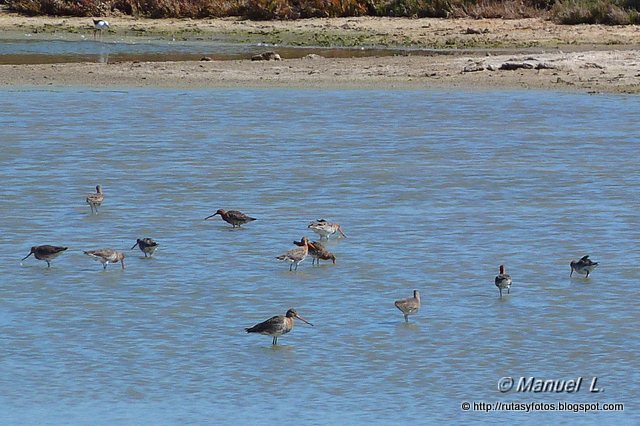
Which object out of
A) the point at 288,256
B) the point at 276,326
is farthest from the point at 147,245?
the point at 276,326

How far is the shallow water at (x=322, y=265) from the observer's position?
8.80 meters

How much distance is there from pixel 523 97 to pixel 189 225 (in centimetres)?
1016

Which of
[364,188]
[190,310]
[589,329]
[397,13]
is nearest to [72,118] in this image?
[364,188]

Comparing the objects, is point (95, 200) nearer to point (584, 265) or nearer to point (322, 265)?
point (322, 265)

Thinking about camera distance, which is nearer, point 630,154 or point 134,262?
point 134,262

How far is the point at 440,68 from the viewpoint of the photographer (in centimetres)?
2520

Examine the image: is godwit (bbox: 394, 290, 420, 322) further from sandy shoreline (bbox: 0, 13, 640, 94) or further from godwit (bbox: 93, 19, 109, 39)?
godwit (bbox: 93, 19, 109, 39)

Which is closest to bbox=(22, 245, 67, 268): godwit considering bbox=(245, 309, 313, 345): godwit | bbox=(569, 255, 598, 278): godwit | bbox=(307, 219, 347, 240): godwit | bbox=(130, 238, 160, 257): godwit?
bbox=(130, 238, 160, 257): godwit

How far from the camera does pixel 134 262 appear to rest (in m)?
12.2

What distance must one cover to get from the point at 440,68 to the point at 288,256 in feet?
45.6

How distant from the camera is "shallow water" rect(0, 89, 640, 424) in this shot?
8805mm

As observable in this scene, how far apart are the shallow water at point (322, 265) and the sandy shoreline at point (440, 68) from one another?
239 centimetres

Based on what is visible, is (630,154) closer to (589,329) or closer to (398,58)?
(589,329)

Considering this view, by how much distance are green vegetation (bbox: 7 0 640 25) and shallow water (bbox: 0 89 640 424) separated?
9784 mm
